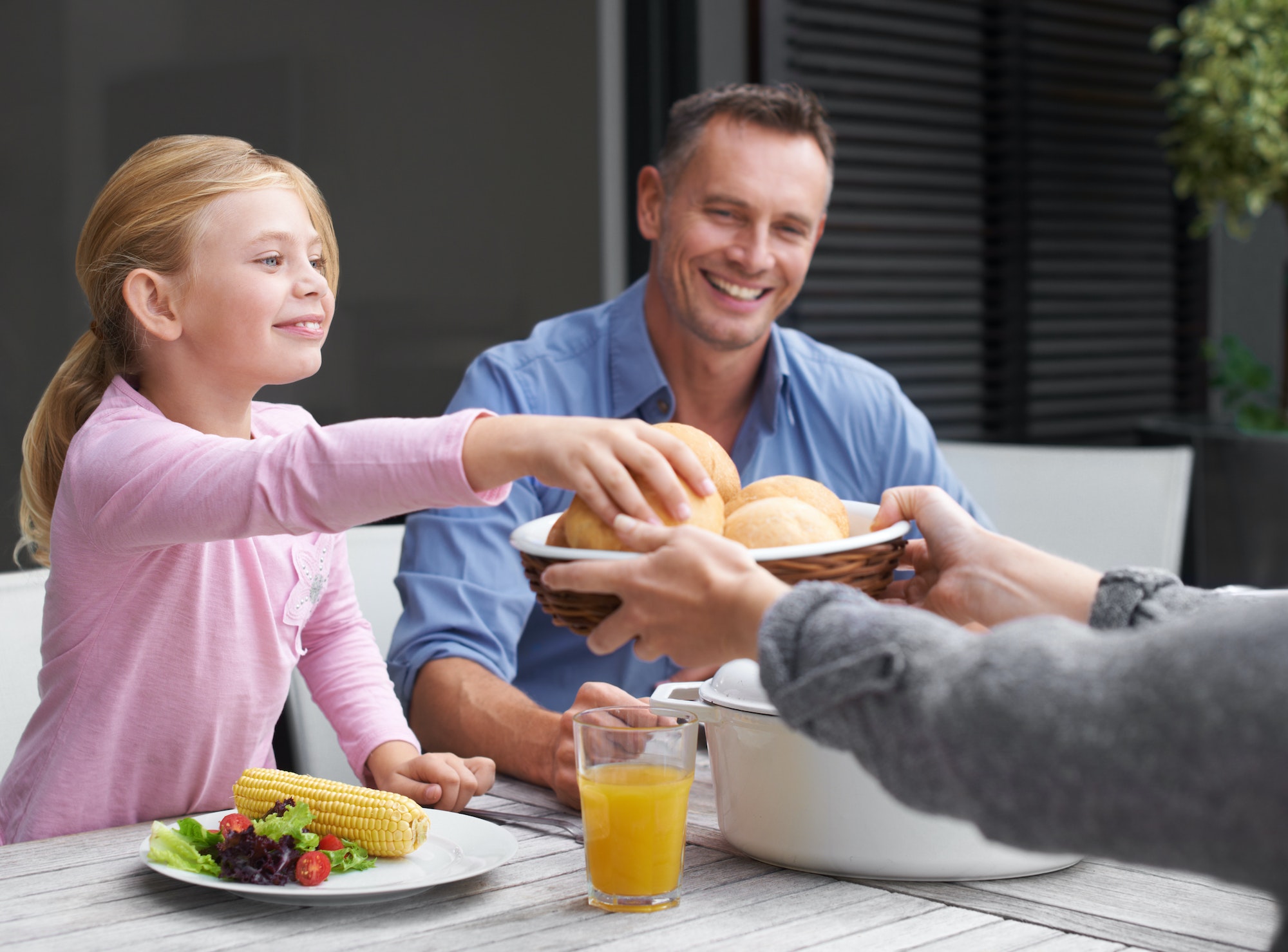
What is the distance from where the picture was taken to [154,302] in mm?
1196

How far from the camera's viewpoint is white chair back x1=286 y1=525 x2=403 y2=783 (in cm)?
160

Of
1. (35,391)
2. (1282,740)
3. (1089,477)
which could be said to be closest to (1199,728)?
(1282,740)

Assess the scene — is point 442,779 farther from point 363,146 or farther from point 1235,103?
point 1235,103

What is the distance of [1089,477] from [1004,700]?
1741 mm

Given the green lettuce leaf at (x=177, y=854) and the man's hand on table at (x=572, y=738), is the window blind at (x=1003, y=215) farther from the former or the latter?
the green lettuce leaf at (x=177, y=854)

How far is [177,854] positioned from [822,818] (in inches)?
19.0

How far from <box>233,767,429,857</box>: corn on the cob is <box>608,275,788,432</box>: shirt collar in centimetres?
95

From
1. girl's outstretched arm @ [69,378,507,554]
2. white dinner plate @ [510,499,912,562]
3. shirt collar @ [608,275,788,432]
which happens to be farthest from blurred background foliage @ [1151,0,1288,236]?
girl's outstretched arm @ [69,378,507,554]

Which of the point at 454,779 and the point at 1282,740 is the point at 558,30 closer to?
the point at 454,779

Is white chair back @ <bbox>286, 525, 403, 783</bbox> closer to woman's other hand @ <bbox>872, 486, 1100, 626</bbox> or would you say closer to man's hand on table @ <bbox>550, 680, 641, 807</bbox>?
man's hand on table @ <bbox>550, 680, 641, 807</bbox>

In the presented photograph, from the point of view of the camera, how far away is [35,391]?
213cm

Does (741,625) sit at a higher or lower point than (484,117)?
lower

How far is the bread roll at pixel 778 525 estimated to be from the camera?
855 mm

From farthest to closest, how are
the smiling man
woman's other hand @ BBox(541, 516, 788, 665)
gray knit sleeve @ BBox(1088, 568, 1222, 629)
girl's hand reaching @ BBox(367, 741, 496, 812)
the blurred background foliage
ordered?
the blurred background foliage
the smiling man
girl's hand reaching @ BBox(367, 741, 496, 812)
gray knit sleeve @ BBox(1088, 568, 1222, 629)
woman's other hand @ BBox(541, 516, 788, 665)
